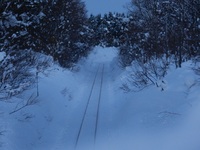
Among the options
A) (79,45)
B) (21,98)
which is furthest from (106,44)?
(21,98)

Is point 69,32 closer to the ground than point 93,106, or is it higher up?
higher up

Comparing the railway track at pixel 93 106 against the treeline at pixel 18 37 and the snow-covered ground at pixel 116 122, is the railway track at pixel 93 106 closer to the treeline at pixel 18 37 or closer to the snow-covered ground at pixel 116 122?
the snow-covered ground at pixel 116 122

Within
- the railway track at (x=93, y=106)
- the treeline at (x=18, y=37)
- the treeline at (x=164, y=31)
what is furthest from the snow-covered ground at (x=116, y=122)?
the treeline at (x=164, y=31)

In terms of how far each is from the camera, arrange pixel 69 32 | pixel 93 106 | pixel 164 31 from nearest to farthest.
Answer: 1. pixel 93 106
2. pixel 164 31
3. pixel 69 32

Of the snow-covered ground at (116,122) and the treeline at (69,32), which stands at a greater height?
the treeline at (69,32)

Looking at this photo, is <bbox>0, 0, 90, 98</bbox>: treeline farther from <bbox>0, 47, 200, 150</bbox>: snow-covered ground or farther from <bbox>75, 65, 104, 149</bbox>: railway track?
<bbox>75, 65, 104, 149</bbox>: railway track

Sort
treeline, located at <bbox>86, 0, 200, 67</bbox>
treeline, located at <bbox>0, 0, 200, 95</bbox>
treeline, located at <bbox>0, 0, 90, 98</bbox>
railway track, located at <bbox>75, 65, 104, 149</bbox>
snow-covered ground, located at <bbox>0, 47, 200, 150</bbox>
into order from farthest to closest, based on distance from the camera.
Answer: treeline, located at <bbox>86, 0, 200, 67</bbox>, railway track, located at <bbox>75, 65, 104, 149</bbox>, treeline, located at <bbox>0, 0, 200, 95</bbox>, snow-covered ground, located at <bbox>0, 47, 200, 150</bbox>, treeline, located at <bbox>0, 0, 90, 98</bbox>

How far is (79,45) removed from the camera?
36.1m

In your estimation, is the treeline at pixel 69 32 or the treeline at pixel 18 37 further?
the treeline at pixel 69 32

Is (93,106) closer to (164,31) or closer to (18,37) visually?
(164,31)

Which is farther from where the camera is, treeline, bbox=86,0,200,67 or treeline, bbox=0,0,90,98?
treeline, bbox=86,0,200,67

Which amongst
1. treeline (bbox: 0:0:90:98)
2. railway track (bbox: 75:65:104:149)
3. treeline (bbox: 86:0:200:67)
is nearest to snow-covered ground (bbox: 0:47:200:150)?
railway track (bbox: 75:65:104:149)

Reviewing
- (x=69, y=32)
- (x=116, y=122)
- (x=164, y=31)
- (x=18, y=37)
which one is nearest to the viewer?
(x=18, y=37)

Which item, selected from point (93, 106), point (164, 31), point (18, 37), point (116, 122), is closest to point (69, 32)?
point (164, 31)
